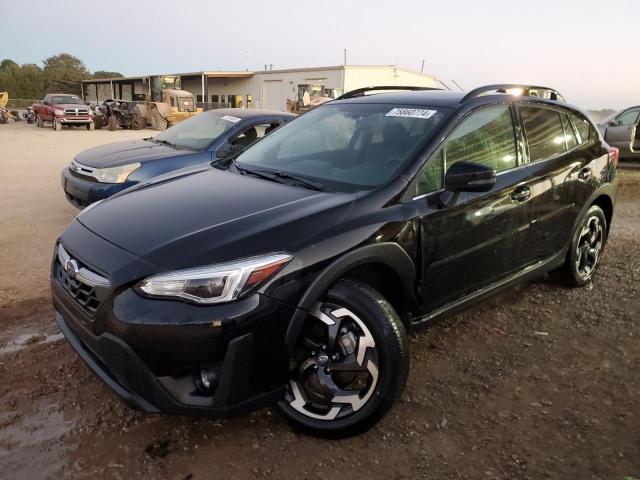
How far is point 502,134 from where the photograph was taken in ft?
12.1

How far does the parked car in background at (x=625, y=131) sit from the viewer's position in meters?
12.2

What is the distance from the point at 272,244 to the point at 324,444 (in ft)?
3.42

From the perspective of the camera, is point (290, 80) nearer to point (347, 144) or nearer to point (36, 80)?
point (347, 144)

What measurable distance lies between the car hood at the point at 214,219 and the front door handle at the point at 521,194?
1.34 m

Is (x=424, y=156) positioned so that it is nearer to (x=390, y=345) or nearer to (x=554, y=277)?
(x=390, y=345)

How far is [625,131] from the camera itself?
40.1ft

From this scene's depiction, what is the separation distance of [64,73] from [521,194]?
83638mm

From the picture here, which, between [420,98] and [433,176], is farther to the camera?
[420,98]

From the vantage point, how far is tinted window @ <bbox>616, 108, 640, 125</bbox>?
40.4 feet

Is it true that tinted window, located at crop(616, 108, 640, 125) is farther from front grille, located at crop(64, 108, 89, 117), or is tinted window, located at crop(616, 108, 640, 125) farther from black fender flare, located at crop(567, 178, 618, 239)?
front grille, located at crop(64, 108, 89, 117)

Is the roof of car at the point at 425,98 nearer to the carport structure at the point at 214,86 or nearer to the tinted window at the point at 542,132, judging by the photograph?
the tinted window at the point at 542,132

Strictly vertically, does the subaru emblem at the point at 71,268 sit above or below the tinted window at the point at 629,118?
below

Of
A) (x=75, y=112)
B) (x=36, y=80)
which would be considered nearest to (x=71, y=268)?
(x=75, y=112)

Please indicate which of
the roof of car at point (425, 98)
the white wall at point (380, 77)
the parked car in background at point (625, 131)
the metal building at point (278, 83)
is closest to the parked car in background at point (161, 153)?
the roof of car at point (425, 98)
